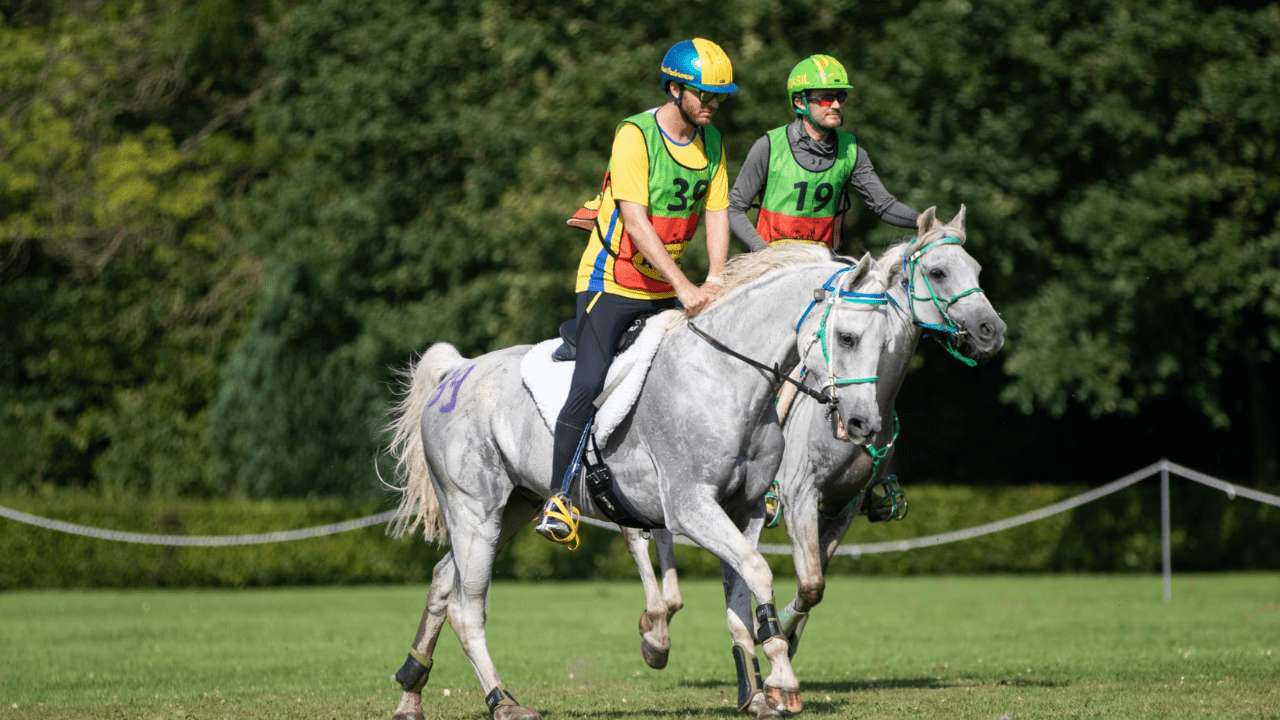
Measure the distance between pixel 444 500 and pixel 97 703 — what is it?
2.74 m

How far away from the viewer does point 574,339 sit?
762 centimetres

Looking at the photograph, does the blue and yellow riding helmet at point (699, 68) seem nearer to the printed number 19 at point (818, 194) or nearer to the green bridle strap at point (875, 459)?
the printed number 19 at point (818, 194)

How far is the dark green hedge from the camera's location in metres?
22.6

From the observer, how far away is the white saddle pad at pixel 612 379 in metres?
7.22

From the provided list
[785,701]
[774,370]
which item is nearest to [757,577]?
[785,701]

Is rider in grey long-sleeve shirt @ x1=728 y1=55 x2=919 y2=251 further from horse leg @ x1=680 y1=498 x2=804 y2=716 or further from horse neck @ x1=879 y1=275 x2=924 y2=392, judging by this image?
horse leg @ x1=680 y1=498 x2=804 y2=716

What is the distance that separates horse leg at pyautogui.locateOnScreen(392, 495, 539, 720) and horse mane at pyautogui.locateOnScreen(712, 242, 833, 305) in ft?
6.56

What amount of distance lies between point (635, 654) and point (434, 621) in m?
4.82

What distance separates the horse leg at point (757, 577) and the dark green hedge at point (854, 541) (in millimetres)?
15745

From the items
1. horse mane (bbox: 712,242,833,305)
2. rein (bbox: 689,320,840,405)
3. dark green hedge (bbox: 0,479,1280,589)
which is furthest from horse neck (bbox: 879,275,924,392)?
dark green hedge (bbox: 0,479,1280,589)

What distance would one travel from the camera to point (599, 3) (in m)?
23.0

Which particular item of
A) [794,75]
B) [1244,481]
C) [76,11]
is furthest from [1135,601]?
[76,11]

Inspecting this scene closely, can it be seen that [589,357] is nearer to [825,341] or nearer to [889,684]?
[825,341]

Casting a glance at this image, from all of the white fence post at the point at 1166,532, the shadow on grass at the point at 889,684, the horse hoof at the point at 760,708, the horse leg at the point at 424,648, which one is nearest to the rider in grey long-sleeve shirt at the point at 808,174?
the horse leg at the point at 424,648
